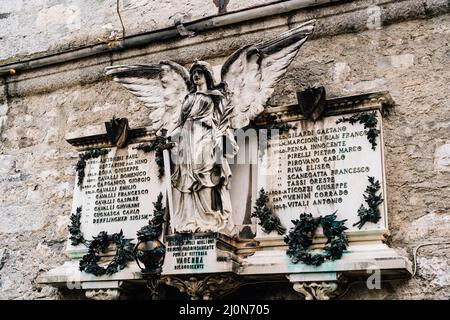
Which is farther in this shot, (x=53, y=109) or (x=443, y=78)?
(x=53, y=109)

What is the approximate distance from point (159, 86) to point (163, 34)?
0.98 meters

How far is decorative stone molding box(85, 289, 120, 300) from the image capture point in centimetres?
552

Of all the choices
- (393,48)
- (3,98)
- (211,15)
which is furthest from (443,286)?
(3,98)

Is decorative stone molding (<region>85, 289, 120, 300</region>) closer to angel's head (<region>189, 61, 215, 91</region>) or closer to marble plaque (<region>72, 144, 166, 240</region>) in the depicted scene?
marble plaque (<region>72, 144, 166, 240</region>)

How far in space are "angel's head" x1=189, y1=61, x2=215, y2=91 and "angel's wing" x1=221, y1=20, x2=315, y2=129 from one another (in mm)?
115

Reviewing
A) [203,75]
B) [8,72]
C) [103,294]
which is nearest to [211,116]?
[203,75]

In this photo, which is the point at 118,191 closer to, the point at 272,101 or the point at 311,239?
the point at 272,101

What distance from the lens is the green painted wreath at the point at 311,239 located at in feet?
15.7

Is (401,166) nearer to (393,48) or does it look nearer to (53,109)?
(393,48)

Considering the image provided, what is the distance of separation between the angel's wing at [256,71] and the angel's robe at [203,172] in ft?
0.54

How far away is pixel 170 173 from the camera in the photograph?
18.2 feet

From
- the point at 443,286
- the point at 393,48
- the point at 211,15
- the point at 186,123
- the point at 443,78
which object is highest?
the point at 211,15

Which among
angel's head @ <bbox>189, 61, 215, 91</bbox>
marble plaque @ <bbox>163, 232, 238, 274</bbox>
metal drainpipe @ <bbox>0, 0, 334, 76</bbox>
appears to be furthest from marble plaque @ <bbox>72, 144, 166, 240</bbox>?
metal drainpipe @ <bbox>0, 0, 334, 76</bbox>

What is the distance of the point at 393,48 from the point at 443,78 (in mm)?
537
